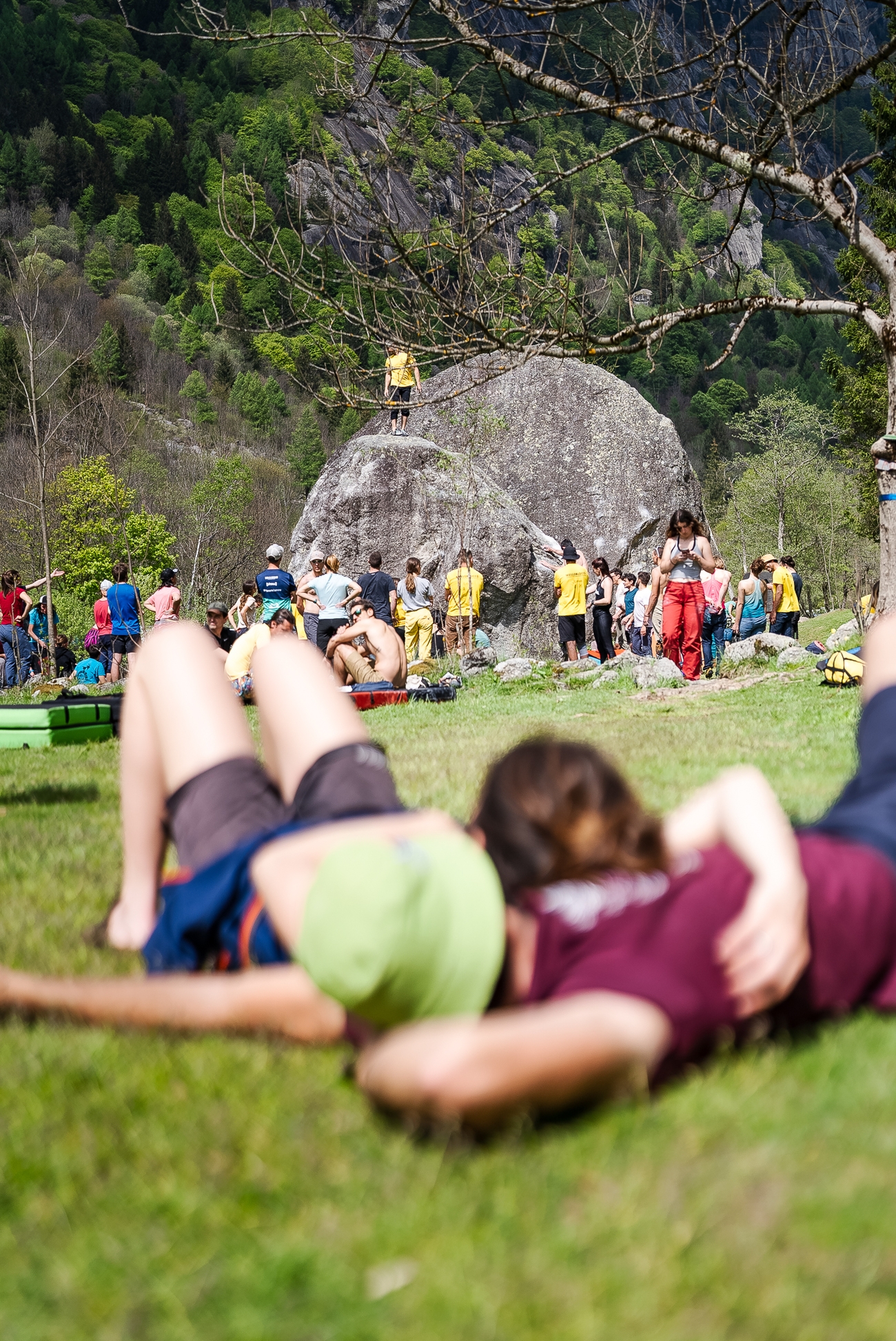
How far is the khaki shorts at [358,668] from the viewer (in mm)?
12039

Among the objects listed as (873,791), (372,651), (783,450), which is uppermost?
(783,450)

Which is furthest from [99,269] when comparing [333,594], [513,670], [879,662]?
[879,662]

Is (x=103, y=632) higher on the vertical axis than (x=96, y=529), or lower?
lower

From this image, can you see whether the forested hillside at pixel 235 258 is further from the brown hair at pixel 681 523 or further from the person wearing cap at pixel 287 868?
the person wearing cap at pixel 287 868

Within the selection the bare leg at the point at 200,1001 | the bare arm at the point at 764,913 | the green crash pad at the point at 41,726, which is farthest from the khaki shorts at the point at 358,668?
the bare arm at the point at 764,913

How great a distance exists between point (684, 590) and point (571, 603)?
4933 millimetres

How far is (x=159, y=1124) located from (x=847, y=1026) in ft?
4.54

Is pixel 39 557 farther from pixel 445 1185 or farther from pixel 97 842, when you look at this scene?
pixel 445 1185

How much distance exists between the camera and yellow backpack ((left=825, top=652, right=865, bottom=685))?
11180 millimetres

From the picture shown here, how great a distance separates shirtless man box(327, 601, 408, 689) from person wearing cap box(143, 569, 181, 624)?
4994mm

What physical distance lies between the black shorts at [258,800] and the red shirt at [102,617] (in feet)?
59.7

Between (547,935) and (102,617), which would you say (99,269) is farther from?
(547,935)

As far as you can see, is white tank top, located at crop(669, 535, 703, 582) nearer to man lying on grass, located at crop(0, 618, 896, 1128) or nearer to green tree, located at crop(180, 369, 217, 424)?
man lying on grass, located at crop(0, 618, 896, 1128)

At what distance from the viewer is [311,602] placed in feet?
52.0
